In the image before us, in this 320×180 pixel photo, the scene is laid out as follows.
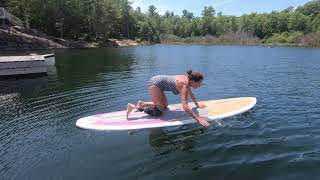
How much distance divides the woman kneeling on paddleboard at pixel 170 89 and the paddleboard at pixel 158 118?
0.28m

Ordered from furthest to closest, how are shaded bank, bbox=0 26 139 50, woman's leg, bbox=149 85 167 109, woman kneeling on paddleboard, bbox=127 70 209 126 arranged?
1. shaded bank, bbox=0 26 139 50
2. woman's leg, bbox=149 85 167 109
3. woman kneeling on paddleboard, bbox=127 70 209 126

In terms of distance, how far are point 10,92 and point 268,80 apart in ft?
56.8

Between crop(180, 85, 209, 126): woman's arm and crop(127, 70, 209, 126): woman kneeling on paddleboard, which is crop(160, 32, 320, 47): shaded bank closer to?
crop(127, 70, 209, 126): woman kneeling on paddleboard

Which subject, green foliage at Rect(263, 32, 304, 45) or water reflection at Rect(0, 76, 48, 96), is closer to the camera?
water reflection at Rect(0, 76, 48, 96)

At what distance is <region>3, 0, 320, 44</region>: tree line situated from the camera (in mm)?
84750

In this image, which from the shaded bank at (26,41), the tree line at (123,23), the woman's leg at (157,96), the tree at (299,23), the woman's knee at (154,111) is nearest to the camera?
the woman's leg at (157,96)

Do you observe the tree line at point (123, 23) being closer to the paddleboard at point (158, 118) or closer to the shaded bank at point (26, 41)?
the shaded bank at point (26, 41)

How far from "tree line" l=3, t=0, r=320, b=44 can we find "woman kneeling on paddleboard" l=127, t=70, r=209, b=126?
75.1 meters

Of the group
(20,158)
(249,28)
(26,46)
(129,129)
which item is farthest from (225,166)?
(249,28)

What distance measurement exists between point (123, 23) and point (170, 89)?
109 m

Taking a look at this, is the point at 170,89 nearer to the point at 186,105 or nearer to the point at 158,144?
the point at 186,105

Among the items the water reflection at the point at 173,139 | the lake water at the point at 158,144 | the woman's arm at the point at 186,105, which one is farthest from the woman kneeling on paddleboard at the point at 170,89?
A: the lake water at the point at 158,144

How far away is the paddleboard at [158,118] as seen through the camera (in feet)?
43.1

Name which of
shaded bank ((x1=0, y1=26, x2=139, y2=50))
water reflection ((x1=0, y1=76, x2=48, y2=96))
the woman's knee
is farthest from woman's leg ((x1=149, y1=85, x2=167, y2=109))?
shaded bank ((x1=0, y1=26, x2=139, y2=50))
